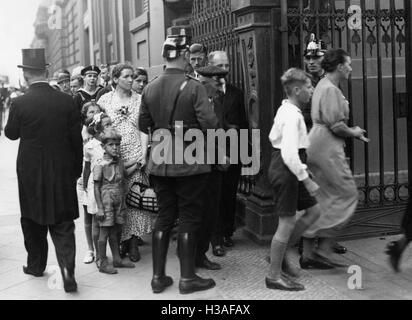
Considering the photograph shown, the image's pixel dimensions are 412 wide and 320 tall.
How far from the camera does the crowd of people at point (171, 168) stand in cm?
495

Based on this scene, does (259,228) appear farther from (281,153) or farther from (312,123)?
(281,153)

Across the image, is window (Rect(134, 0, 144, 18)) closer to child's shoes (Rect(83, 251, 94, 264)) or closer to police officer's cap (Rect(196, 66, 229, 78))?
police officer's cap (Rect(196, 66, 229, 78))

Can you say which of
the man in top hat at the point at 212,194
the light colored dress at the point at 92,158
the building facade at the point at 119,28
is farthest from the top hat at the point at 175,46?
the building facade at the point at 119,28

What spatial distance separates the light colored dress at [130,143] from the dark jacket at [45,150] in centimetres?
87

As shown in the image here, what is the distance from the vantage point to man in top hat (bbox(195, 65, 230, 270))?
5.51 m

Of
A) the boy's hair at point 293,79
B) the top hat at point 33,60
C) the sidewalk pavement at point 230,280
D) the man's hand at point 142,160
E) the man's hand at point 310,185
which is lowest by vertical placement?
the sidewalk pavement at point 230,280

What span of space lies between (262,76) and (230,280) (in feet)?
7.34

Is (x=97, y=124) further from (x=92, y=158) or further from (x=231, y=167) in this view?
(x=231, y=167)

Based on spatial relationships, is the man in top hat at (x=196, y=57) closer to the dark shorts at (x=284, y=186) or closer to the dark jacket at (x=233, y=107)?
the dark jacket at (x=233, y=107)

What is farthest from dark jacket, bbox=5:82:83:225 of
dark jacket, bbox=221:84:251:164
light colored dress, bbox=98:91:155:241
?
dark jacket, bbox=221:84:251:164

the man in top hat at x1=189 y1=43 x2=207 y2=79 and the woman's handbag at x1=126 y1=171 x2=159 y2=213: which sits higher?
the man in top hat at x1=189 y1=43 x2=207 y2=79

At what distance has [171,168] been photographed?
16.2 ft

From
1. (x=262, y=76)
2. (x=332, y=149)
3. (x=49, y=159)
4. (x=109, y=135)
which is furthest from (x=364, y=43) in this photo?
(x=49, y=159)

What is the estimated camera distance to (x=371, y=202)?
6801mm
